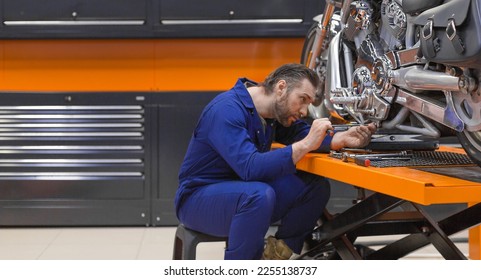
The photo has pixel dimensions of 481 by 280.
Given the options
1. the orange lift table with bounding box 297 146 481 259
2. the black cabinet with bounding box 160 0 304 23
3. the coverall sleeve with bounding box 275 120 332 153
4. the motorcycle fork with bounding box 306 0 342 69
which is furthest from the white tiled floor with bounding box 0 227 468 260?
the black cabinet with bounding box 160 0 304 23

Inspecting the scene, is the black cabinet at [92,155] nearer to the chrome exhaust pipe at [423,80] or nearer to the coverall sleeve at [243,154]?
the coverall sleeve at [243,154]

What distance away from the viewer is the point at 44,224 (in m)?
4.65

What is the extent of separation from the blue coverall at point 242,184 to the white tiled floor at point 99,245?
3.49 ft

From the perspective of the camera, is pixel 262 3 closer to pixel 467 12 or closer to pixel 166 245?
pixel 166 245

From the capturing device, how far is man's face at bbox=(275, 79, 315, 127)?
9.37ft

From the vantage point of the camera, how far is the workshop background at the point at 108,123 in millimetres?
4645

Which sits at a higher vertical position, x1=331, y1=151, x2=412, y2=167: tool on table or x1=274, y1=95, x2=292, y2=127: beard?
x1=274, y1=95, x2=292, y2=127: beard

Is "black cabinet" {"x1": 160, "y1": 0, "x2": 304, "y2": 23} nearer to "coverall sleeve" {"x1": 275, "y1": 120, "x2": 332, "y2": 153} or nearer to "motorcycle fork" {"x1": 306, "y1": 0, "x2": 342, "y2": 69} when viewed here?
"motorcycle fork" {"x1": 306, "y1": 0, "x2": 342, "y2": 69}

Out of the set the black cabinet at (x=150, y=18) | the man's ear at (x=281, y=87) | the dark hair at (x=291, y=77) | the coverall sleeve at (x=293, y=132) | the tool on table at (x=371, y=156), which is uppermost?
the black cabinet at (x=150, y=18)

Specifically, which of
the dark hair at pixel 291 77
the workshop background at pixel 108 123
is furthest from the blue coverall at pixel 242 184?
the workshop background at pixel 108 123

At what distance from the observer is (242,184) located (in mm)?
2676

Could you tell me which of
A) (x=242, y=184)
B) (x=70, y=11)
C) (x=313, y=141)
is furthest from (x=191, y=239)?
(x=70, y=11)
